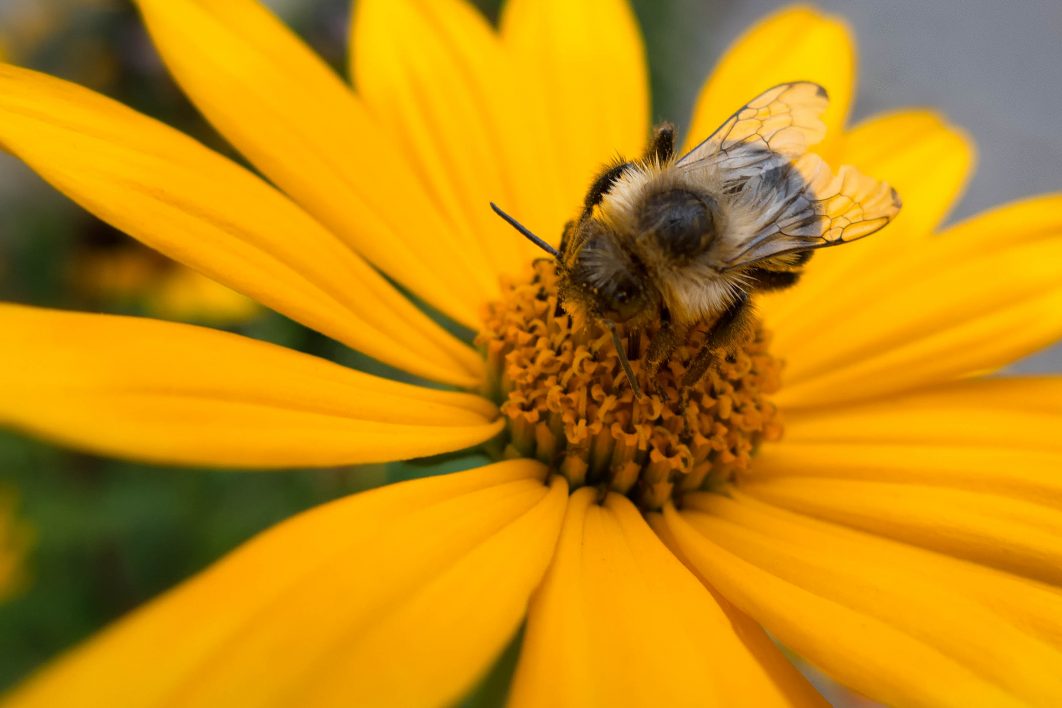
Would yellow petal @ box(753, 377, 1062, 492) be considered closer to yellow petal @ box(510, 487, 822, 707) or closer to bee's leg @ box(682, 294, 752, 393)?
bee's leg @ box(682, 294, 752, 393)

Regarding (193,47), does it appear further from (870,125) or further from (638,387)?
(870,125)

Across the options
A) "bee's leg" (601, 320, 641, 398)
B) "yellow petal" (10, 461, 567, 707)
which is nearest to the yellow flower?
"yellow petal" (10, 461, 567, 707)

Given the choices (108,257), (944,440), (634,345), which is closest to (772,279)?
(634,345)

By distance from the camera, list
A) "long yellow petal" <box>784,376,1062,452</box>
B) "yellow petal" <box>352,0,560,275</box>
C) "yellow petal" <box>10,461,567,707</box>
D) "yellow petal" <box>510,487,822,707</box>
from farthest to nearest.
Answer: "yellow petal" <box>352,0,560,275</box>, "long yellow petal" <box>784,376,1062,452</box>, "yellow petal" <box>510,487,822,707</box>, "yellow petal" <box>10,461,567,707</box>

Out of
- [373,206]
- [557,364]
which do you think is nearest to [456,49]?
[373,206]

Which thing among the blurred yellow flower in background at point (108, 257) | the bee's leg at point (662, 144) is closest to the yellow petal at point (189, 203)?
the bee's leg at point (662, 144)

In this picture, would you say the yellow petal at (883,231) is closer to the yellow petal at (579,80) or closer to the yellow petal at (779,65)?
the yellow petal at (779,65)
